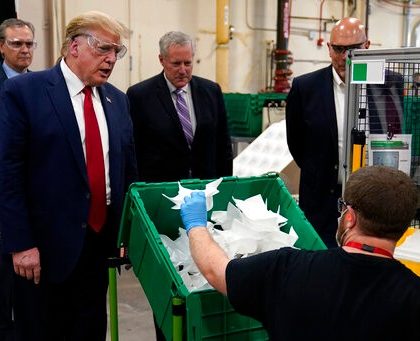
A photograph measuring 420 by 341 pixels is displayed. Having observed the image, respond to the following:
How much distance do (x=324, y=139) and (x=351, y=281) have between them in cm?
142

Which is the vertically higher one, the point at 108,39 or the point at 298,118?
the point at 108,39

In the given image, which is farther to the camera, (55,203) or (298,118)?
(298,118)

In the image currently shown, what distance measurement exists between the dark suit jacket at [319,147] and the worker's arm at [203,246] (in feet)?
3.63

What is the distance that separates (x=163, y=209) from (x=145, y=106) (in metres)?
1.01

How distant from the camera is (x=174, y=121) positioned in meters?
2.55

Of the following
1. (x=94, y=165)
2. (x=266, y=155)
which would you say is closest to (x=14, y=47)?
(x=94, y=165)

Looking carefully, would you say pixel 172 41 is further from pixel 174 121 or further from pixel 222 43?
pixel 222 43

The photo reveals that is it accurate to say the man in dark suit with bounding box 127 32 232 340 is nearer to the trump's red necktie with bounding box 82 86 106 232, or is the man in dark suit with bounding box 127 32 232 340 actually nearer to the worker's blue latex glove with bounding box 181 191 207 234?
the trump's red necktie with bounding box 82 86 106 232

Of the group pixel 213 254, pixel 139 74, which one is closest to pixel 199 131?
pixel 213 254

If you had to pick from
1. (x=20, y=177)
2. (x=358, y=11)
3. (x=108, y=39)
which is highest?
(x=358, y=11)

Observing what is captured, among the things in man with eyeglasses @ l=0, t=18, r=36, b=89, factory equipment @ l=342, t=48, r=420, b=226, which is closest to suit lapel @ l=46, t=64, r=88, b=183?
factory equipment @ l=342, t=48, r=420, b=226

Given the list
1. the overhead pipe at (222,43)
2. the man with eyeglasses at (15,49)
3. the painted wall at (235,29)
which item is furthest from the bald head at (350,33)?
the overhead pipe at (222,43)

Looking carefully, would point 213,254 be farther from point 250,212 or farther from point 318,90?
point 318,90

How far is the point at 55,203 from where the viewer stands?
1807 mm
